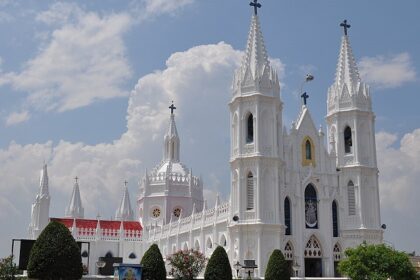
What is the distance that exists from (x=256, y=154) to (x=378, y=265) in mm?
15872

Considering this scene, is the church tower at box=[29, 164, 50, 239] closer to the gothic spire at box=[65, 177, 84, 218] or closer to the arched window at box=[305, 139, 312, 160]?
the gothic spire at box=[65, 177, 84, 218]

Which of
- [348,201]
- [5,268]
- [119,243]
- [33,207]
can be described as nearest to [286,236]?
[348,201]

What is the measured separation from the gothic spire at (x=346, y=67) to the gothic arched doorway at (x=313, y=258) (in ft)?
52.6

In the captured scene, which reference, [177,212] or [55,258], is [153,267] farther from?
[177,212]

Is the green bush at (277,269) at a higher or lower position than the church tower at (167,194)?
lower

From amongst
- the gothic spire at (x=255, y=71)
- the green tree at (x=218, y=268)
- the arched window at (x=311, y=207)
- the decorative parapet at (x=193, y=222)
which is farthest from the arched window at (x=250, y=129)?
the green tree at (x=218, y=268)

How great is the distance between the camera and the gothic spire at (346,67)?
64.1 metres

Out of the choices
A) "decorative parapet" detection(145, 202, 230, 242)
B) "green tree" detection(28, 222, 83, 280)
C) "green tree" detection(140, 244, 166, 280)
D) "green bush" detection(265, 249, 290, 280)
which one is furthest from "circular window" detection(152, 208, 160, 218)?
"green tree" detection(28, 222, 83, 280)

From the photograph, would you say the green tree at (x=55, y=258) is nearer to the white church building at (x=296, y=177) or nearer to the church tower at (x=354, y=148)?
the white church building at (x=296, y=177)

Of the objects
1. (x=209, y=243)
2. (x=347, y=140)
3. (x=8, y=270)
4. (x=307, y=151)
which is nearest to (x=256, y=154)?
(x=307, y=151)

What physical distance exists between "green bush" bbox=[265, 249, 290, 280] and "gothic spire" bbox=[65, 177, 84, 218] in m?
62.5

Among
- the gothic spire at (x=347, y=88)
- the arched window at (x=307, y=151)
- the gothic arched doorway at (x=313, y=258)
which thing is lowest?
the gothic arched doorway at (x=313, y=258)

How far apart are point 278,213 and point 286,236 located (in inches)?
116

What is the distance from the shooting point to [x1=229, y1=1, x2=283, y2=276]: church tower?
56031 mm
